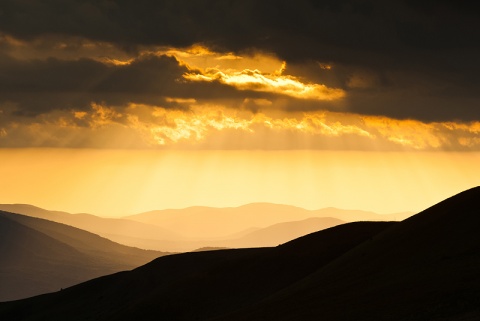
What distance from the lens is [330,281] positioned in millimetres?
63531

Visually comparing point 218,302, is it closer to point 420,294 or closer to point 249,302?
point 249,302

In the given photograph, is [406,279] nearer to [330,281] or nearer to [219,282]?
[330,281]

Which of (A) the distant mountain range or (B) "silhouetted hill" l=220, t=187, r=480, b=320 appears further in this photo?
(A) the distant mountain range

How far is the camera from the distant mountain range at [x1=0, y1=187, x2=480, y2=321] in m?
48.5

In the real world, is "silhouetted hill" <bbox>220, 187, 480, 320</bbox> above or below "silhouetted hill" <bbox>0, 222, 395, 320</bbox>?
below

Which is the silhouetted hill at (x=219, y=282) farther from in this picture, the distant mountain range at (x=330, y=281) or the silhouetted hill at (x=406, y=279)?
the silhouetted hill at (x=406, y=279)

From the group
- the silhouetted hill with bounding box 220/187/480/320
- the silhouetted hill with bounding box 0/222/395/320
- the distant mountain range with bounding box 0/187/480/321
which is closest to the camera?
the silhouetted hill with bounding box 220/187/480/320

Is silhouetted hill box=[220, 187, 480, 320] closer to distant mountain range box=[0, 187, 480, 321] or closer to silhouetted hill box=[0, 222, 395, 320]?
distant mountain range box=[0, 187, 480, 321]

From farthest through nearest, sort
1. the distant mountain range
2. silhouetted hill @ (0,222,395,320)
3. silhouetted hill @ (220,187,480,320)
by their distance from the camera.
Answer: silhouetted hill @ (0,222,395,320)
the distant mountain range
silhouetted hill @ (220,187,480,320)

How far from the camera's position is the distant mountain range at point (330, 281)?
48469 mm

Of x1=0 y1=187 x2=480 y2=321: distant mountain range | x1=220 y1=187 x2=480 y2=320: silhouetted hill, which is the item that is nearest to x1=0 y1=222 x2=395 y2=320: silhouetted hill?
x1=0 y1=187 x2=480 y2=321: distant mountain range

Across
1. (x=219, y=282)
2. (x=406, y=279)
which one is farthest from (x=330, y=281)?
(x=219, y=282)

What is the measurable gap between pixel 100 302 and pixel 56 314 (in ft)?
24.2

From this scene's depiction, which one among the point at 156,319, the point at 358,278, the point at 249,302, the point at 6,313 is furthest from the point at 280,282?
the point at 6,313
